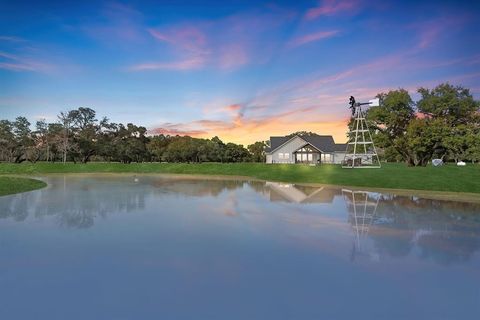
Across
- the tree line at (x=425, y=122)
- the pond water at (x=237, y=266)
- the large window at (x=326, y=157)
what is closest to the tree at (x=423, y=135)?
the tree line at (x=425, y=122)

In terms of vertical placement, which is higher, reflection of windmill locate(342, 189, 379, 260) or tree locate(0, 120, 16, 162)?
tree locate(0, 120, 16, 162)

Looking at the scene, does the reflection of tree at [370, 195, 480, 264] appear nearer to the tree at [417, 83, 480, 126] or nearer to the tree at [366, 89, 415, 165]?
the tree at [366, 89, 415, 165]

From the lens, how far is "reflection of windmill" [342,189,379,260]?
8.58 metres

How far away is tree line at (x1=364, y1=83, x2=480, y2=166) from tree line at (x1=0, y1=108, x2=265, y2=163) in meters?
39.1

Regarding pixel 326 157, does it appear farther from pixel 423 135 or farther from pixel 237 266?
pixel 237 266

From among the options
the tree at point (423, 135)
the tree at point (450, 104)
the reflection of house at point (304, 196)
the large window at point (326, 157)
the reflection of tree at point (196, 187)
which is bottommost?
the reflection of house at point (304, 196)

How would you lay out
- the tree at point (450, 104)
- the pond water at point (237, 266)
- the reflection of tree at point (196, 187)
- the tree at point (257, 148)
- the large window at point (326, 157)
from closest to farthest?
the pond water at point (237, 266), the reflection of tree at point (196, 187), the tree at point (450, 104), the large window at point (326, 157), the tree at point (257, 148)

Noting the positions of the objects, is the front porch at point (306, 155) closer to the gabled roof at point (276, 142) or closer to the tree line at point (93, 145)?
the gabled roof at point (276, 142)

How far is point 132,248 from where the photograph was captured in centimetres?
764

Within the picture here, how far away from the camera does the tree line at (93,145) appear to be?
63438 mm

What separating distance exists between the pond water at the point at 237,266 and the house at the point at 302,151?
48367 millimetres

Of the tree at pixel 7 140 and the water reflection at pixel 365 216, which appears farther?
the tree at pixel 7 140

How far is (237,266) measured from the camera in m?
6.43

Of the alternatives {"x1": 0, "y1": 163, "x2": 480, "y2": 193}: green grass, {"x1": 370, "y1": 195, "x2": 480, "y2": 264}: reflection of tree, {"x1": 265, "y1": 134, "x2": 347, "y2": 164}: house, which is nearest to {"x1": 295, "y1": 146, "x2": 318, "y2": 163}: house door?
{"x1": 265, "y1": 134, "x2": 347, "y2": 164}: house
